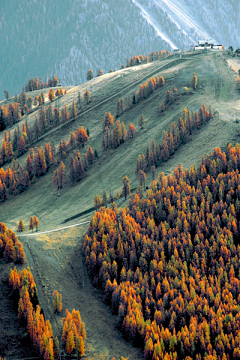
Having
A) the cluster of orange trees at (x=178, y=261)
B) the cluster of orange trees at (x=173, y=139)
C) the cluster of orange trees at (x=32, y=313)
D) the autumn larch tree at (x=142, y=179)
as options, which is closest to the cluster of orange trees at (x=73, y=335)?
the cluster of orange trees at (x=32, y=313)

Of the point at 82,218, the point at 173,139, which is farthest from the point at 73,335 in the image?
the point at 173,139

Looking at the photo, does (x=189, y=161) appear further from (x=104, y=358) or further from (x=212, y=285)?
(x=104, y=358)

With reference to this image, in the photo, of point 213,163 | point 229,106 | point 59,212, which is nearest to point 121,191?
point 59,212

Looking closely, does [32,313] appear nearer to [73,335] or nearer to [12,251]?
[73,335]

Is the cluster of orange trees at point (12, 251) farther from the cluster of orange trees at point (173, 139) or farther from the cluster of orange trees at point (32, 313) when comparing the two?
the cluster of orange trees at point (173, 139)

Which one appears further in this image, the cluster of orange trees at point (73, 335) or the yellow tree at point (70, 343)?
the cluster of orange trees at point (73, 335)

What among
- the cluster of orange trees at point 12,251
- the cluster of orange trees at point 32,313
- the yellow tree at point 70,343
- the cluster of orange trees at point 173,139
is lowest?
the yellow tree at point 70,343
